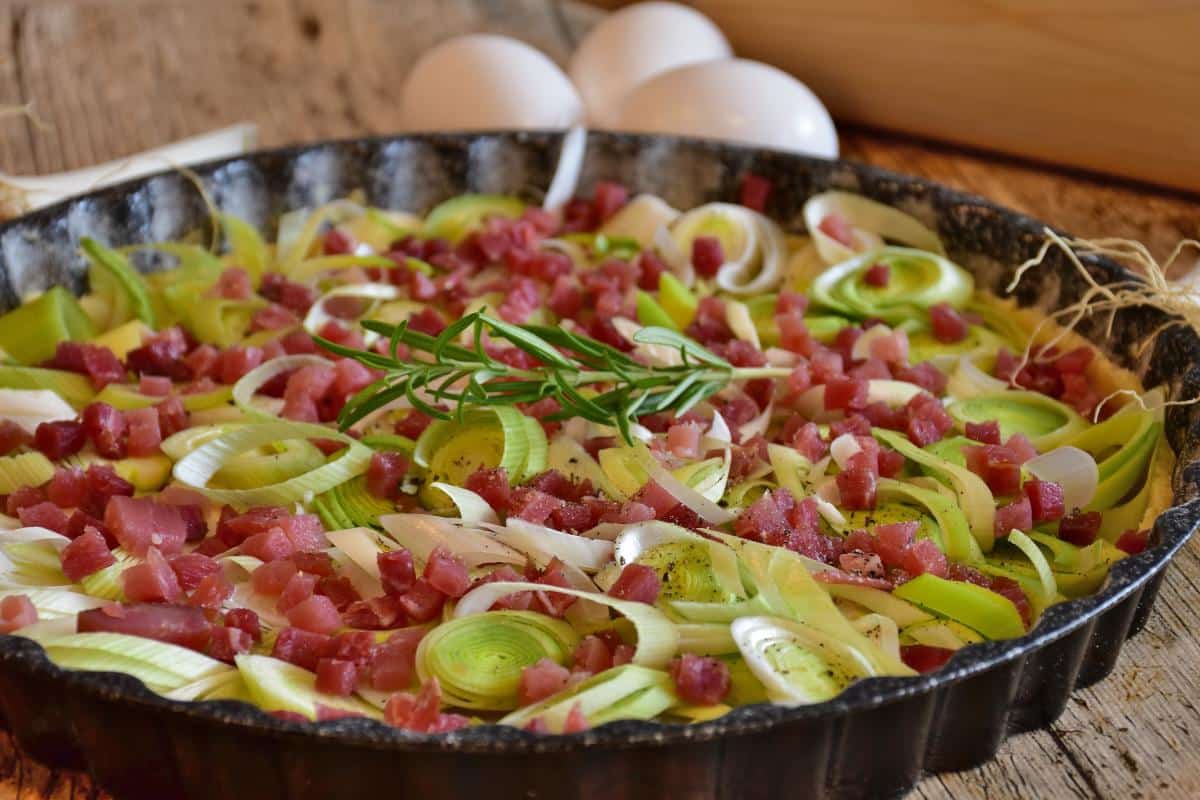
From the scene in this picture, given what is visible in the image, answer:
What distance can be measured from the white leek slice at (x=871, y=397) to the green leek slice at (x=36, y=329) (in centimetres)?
134

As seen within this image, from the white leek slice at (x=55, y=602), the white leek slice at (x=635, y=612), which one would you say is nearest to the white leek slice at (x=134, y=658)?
the white leek slice at (x=55, y=602)

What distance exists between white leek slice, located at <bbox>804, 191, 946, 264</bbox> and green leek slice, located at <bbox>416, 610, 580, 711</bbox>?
4.19 feet

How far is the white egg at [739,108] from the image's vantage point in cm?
318

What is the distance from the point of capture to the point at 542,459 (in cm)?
217

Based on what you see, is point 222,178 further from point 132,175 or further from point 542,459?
point 542,459

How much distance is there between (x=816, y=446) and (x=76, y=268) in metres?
1.49

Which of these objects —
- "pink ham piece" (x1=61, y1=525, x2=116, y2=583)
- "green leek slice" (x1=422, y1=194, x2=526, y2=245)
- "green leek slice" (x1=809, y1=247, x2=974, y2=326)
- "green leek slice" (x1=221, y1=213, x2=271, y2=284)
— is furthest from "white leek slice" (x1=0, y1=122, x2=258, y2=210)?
"green leek slice" (x1=809, y1=247, x2=974, y2=326)

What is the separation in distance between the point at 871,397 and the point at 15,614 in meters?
1.37

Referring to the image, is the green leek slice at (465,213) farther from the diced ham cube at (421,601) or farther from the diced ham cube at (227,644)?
the diced ham cube at (227,644)

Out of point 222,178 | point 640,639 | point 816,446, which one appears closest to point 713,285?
point 816,446

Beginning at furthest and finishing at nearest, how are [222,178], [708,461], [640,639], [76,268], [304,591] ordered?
1. [222,178]
2. [76,268]
3. [708,461]
4. [304,591]
5. [640,639]

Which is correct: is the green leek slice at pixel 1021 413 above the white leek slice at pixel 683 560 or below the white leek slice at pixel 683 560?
below

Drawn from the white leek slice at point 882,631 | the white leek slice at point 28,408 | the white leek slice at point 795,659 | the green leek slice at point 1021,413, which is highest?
the white leek slice at point 28,408

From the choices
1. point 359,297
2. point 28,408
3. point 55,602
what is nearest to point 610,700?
point 55,602
